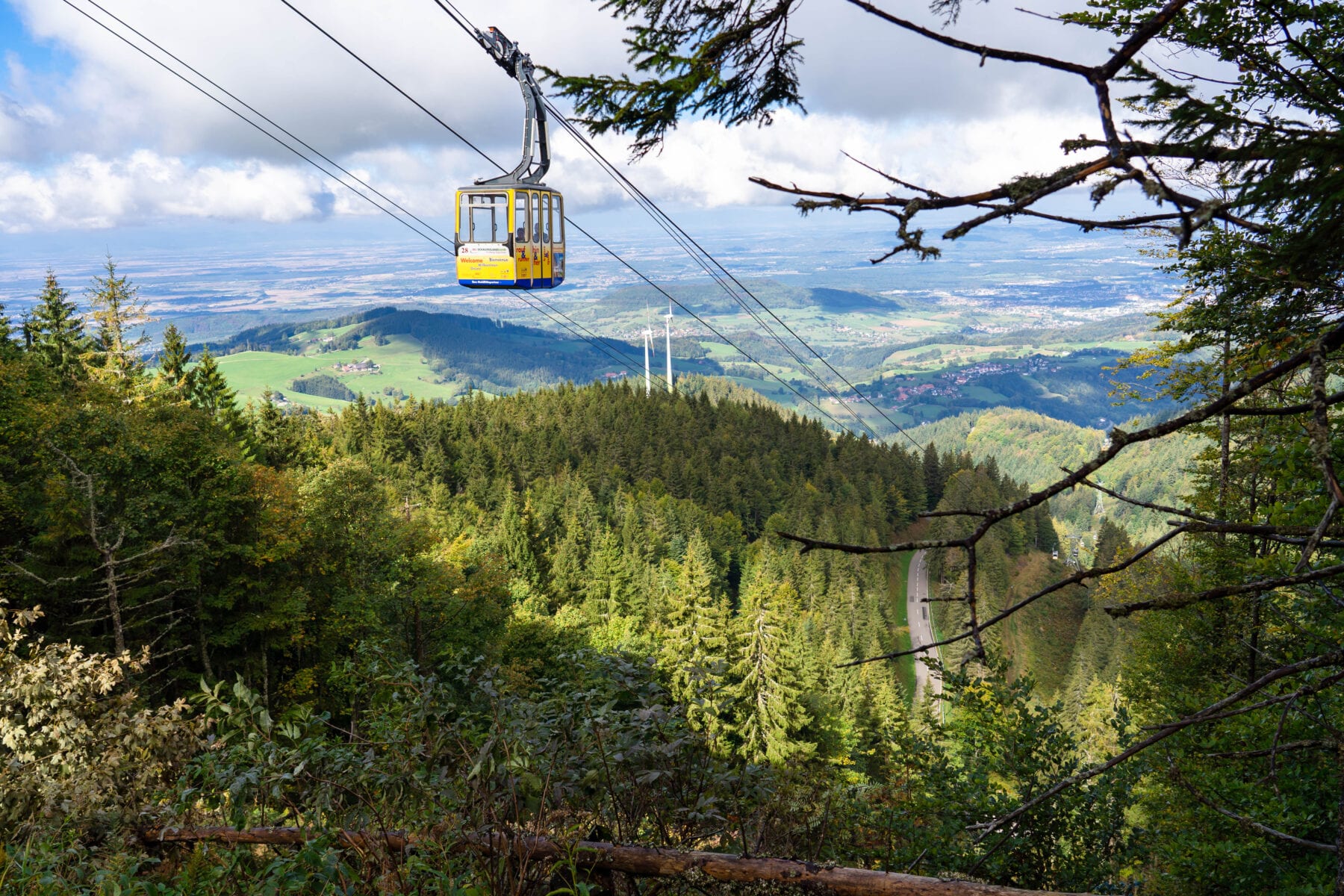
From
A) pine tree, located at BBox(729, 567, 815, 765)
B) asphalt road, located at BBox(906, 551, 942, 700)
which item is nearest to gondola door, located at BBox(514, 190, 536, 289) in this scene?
pine tree, located at BBox(729, 567, 815, 765)

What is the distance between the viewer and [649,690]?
4.86 metres

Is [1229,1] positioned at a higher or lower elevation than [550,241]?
lower

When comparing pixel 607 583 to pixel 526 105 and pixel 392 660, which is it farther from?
pixel 392 660

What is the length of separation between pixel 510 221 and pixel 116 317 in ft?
105

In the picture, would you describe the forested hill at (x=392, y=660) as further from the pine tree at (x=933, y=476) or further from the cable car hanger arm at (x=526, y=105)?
the pine tree at (x=933, y=476)

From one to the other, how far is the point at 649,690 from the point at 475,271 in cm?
1644

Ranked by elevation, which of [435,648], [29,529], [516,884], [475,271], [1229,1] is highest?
[475,271]

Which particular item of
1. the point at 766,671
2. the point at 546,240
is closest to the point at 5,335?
the point at 546,240

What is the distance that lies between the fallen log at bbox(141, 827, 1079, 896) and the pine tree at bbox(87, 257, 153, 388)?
42439 millimetres

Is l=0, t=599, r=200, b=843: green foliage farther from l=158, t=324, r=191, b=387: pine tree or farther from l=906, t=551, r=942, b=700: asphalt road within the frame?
l=906, t=551, r=942, b=700: asphalt road

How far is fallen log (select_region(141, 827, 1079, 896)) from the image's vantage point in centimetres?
324

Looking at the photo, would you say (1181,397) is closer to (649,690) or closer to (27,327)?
(649,690)

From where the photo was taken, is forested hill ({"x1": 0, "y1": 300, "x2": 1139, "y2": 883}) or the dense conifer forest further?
forested hill ({"x1": 0, "y1": 300, "x2": 1139, "y2": 883})

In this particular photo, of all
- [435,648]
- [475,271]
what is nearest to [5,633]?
[475,271]
